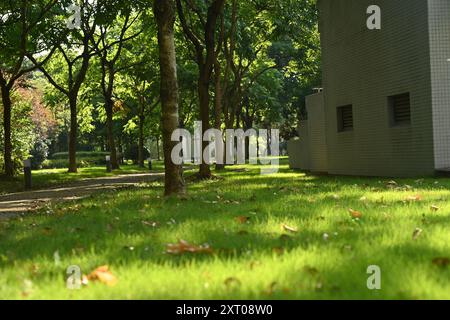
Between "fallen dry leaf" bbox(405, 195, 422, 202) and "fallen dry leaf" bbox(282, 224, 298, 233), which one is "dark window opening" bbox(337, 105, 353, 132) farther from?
"fallen dry leaf" bbox(282, 224, 298, 233)

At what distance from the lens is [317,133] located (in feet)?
73.9

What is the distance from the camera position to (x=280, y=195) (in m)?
10.2

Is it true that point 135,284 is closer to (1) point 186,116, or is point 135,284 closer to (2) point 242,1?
(2) point 242,1

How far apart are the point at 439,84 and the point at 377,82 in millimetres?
2782

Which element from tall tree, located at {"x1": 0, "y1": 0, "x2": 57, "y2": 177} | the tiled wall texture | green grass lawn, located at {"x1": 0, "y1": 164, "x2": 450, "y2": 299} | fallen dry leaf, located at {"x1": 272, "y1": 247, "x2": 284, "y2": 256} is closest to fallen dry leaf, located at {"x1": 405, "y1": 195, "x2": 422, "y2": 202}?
green grass lawn, located at {"x1": 0, "y1": 164, "x2": 450, "y2": 299}

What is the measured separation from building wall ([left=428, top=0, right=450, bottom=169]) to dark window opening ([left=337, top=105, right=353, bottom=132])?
5005 millimetres

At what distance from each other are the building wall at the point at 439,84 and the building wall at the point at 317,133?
728cm

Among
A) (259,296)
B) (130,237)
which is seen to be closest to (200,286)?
(259,296)

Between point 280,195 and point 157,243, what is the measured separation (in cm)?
521

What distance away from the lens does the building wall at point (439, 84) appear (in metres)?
14.1

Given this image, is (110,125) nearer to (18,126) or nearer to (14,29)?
(18,126)

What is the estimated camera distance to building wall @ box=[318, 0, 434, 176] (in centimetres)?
1459

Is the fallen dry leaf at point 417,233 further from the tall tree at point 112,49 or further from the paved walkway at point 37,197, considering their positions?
the tall tree at point 112,49

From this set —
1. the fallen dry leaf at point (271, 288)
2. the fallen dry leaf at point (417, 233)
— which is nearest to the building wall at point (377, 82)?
the fallen dry leaf at point (417, 233)
